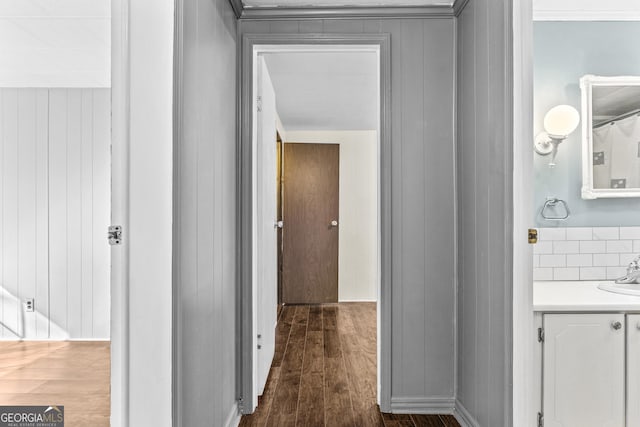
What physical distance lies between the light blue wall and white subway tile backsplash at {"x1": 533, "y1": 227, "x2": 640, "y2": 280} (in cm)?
7

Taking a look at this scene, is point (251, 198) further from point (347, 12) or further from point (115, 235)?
point (115, 235)

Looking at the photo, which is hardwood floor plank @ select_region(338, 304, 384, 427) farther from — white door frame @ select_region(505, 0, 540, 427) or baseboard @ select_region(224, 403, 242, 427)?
white door frame @ select_region(505, 0, 540, 427)

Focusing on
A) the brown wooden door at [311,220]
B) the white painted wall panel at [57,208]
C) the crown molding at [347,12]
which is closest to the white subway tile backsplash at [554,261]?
the crown molding at [347,12]

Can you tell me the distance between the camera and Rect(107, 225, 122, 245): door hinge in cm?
113

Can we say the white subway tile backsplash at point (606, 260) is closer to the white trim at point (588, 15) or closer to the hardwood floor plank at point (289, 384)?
the white trim at point (588, 15)

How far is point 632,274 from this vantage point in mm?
2352

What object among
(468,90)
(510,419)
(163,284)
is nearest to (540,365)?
(510,419)

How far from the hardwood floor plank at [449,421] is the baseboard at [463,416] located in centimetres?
2

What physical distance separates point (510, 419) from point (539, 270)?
1082 mm

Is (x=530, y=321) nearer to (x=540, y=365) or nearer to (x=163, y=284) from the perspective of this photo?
(x=540, y=365)

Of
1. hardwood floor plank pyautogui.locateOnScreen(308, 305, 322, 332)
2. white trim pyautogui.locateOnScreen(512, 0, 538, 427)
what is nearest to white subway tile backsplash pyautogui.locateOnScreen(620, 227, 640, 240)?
white trim pyautogui.locateOnScreen(512, 0, 538, 427)

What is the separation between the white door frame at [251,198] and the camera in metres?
2.51

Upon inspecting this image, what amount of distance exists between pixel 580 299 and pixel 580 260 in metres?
0.67

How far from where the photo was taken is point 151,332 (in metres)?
1.34
